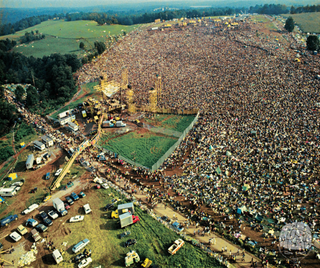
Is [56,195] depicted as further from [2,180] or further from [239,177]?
[239,177]

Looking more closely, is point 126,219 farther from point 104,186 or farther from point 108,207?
point 104,186

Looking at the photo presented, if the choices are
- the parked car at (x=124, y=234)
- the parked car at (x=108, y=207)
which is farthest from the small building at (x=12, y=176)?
the parked car at (x=124, y=234)

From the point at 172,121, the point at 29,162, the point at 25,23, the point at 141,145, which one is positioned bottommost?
the point at 141,145

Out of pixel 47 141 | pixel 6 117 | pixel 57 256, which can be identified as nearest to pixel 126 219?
pixel 57 256

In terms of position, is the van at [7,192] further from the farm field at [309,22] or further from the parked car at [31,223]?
the farm field at [309,22]

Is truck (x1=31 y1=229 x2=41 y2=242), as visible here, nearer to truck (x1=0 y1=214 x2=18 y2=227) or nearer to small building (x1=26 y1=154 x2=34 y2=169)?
truck (x1=0 y1=214 x2=18 y2=227)

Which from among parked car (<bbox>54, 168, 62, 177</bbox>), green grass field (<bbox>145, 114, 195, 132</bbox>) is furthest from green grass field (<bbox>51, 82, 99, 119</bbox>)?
green grass field (<bbox>145, 114, 195, 132</bbox>)

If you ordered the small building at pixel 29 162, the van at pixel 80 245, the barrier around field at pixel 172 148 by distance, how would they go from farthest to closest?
the small building at pixel 29 162 < the barrier around field at pixel 172 148 < the van at pixel 80 245
